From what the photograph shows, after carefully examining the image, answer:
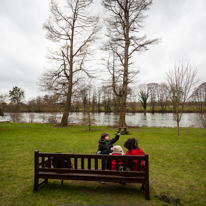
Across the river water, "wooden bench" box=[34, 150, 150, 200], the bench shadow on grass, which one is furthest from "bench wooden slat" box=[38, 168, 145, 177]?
the river water

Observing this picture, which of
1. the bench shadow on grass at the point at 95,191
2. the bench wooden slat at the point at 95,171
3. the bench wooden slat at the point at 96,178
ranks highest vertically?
the bench wooden slat at the point at 95,171

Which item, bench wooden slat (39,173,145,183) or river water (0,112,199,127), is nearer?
bench wooden slat (39,173,145,183)

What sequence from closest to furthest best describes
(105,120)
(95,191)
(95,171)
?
(95,171)
(95,191)
(105,120)

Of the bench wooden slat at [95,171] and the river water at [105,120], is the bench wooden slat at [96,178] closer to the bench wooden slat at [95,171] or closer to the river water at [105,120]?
the bench wooden slat at [95,171]

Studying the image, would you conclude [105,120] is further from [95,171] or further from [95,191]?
[95,171]

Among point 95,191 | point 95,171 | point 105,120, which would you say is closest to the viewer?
point 95,171

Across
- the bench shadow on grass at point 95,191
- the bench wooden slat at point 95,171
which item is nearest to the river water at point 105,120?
the bench shadow on grass at point 95,191

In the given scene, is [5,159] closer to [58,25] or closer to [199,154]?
[199,154]

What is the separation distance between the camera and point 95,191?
3.57 m

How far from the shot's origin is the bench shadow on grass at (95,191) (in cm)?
323

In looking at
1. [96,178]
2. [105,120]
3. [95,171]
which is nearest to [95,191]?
[96,178]

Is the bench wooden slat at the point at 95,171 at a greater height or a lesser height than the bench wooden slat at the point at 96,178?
greater

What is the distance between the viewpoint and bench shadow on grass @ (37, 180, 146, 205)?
323cm

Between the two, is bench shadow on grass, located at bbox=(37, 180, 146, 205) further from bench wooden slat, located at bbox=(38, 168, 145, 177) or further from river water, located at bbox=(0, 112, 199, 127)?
river water, located at bbox=(0, 112, 199, 127)
